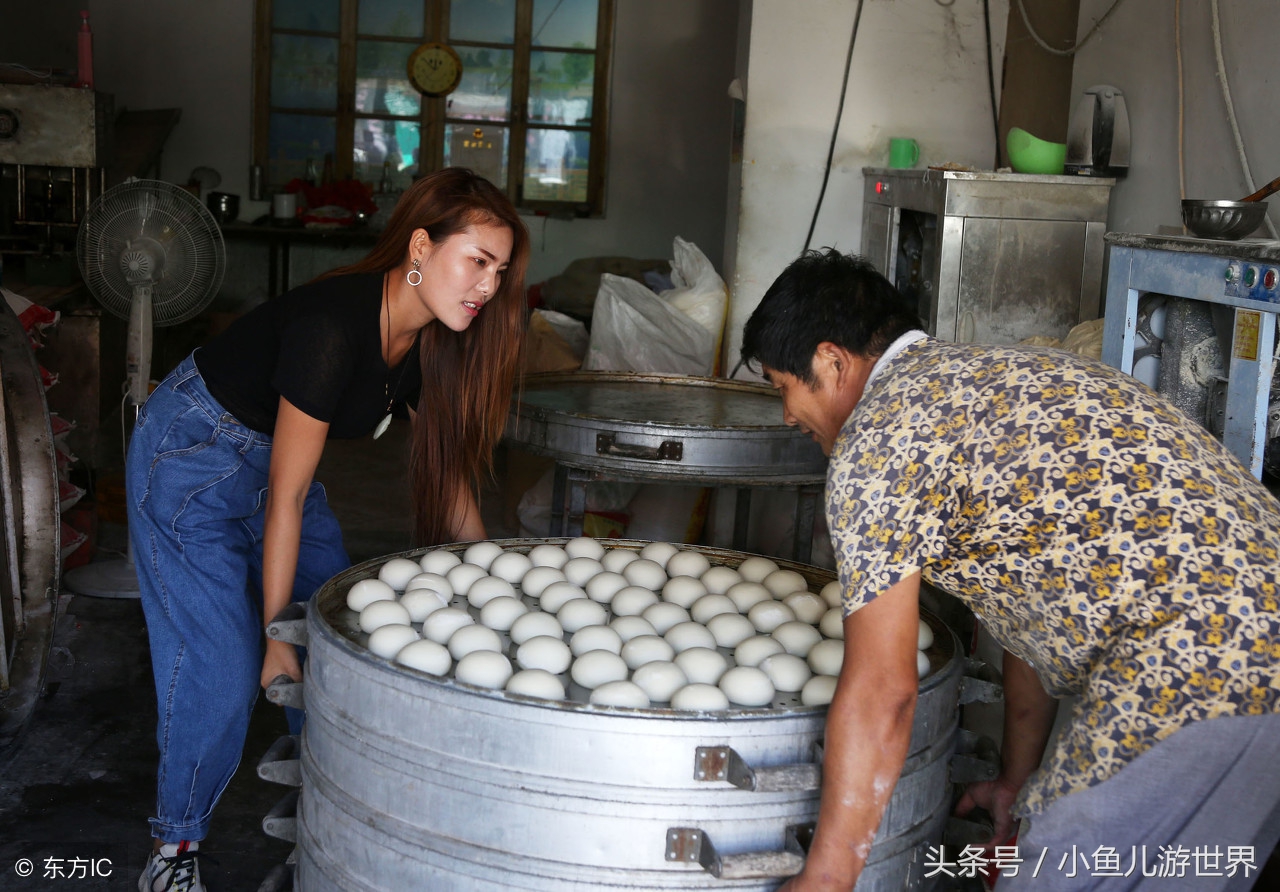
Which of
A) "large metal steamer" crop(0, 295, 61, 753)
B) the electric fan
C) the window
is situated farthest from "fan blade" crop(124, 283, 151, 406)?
the window

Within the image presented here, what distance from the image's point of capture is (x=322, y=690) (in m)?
1.68

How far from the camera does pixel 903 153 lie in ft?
13.9

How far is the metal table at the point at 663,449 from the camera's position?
271 centimetres

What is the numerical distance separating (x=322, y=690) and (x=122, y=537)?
11.0 ft

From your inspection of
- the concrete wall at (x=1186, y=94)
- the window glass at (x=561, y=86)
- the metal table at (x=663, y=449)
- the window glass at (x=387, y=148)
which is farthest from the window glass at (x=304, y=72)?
the metal table at (x=663, y=449)

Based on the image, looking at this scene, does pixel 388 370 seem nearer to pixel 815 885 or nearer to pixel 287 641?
pixel 287 641

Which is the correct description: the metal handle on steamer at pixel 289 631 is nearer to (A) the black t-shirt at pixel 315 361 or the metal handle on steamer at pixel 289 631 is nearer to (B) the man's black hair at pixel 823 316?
(A) the black t-shirt at pixel 315 361

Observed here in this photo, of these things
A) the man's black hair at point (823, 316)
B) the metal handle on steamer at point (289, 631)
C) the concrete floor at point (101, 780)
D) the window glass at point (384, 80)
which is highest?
the window glass at point (384, 80)

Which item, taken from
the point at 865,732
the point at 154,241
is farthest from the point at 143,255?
the point at 865,732

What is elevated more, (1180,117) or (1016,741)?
(1180,117)

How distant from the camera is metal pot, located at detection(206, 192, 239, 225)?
24.2ft

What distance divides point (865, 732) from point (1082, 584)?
0.33 metres

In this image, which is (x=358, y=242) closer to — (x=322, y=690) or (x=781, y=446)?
(x=781, y=446)

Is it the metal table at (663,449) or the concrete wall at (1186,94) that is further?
the concrete wall at (1186,94)
